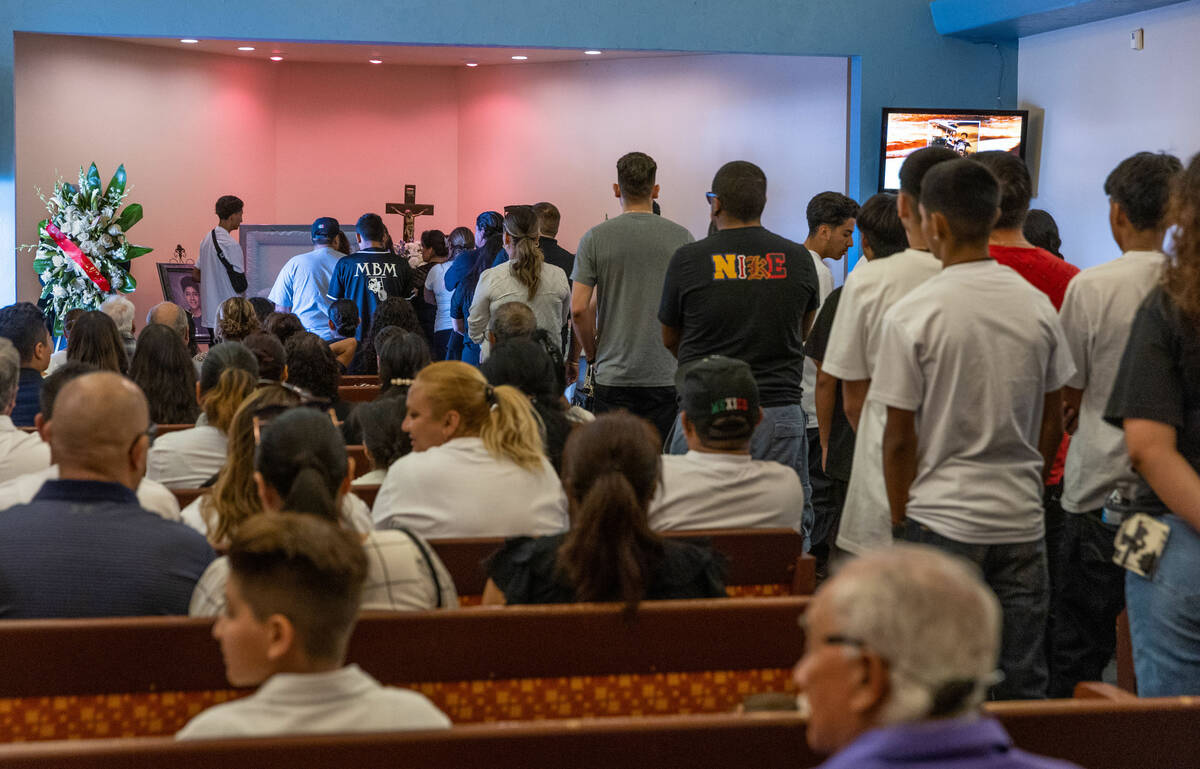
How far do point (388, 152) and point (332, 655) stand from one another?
11.7 metres

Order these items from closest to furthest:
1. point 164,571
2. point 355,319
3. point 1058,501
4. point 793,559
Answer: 1. point 164,571
2. point 793,559
3. point 1058,501
4. point 355,319

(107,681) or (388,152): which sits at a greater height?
(388,152)

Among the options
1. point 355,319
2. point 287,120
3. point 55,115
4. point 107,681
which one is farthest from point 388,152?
point 107,681

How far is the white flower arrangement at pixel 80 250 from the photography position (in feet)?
30.9

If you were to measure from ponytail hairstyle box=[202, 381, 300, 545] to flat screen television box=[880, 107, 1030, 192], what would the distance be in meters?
7.04

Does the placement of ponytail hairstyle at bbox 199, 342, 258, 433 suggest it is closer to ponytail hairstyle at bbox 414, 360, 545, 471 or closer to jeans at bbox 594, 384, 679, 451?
ponytail hairstyle at bbox 414, 360, 545, 471

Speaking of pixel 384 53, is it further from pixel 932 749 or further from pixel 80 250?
pixel 932 749

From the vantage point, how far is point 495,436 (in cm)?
329

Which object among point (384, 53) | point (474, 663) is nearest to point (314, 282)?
point (384, 53)

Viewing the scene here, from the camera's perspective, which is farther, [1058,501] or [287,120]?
[287,120]

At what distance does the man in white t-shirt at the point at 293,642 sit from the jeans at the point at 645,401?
3.64 metres

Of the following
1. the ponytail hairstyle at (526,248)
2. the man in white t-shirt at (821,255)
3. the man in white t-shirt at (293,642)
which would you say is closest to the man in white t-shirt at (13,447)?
the man in white t-shirt at (293,642)

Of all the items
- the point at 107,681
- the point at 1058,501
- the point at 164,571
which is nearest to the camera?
the point at 107,681

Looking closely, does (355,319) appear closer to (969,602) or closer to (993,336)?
(993,336)
